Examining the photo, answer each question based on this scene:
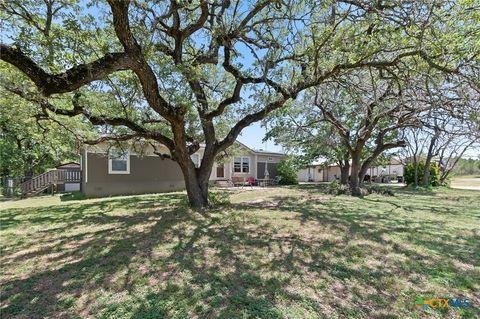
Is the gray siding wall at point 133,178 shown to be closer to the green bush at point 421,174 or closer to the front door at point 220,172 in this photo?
the front door at point 220,172

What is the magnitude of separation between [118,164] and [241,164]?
36.1 feet

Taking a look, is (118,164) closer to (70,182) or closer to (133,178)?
(133,178)

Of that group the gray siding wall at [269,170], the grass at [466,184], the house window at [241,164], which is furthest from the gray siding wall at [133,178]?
the grass at [466,184]

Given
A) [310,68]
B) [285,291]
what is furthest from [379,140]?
[285,291]

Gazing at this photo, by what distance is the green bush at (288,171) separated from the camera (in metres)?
24.5

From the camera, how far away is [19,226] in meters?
7.06

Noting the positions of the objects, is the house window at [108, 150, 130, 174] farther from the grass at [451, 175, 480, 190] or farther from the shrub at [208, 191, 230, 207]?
the grass at [451, 175, 480, 190]

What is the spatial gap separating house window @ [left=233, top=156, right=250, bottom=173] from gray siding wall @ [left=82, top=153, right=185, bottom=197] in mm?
6494

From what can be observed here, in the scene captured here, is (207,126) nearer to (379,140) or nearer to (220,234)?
(220,234)

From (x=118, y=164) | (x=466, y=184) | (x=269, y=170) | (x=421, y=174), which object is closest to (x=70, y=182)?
(x=118, y=164)

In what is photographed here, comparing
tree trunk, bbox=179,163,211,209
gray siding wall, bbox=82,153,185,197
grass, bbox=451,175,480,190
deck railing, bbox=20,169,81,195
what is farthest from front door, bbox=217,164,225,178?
grass, bbox=451,175,480,190

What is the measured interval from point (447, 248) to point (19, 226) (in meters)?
9.78

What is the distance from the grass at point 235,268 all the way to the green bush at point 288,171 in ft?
56.0

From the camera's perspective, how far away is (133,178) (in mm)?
16422
